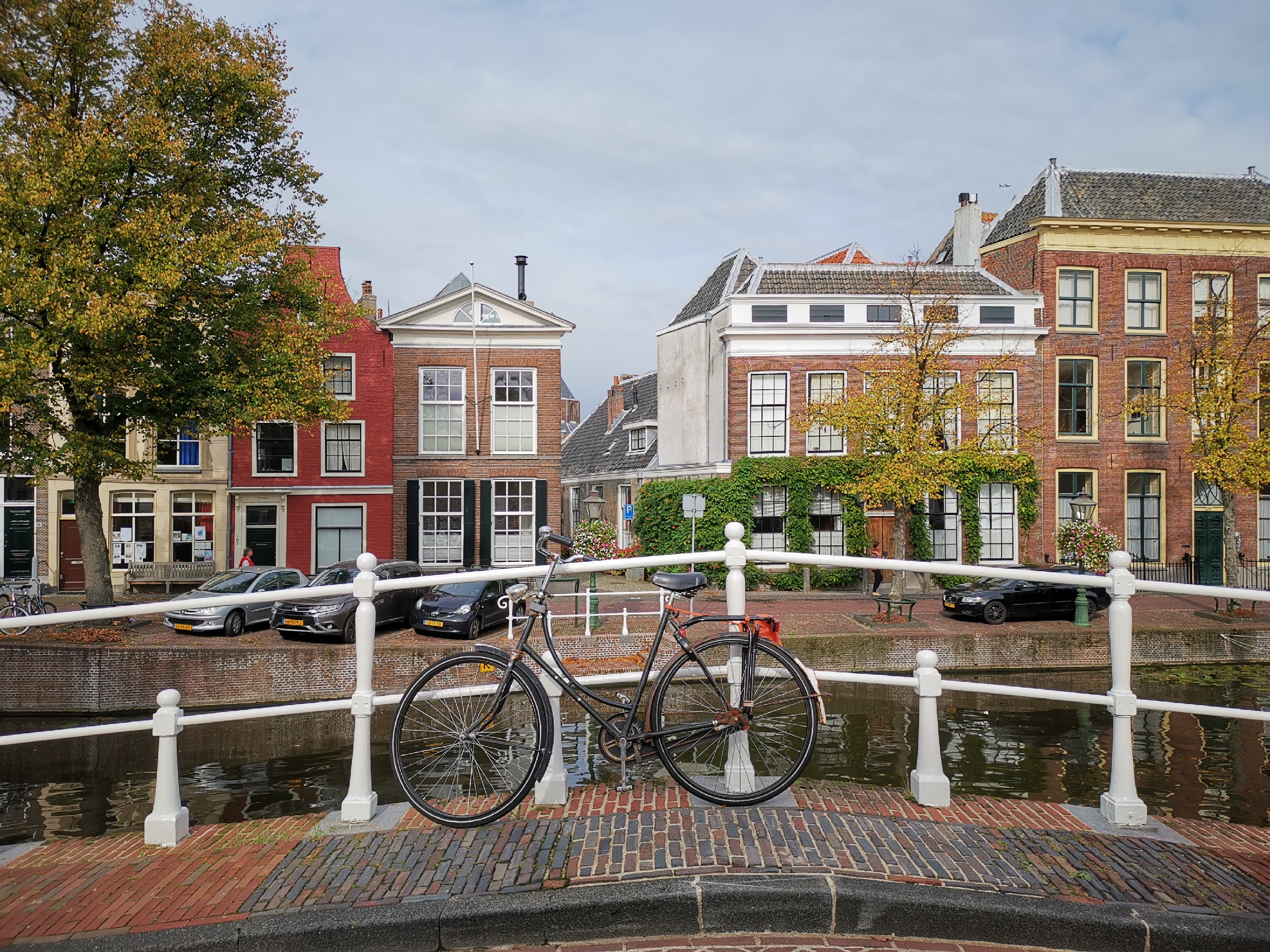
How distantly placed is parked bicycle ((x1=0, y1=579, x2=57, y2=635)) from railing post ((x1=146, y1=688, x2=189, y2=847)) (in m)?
14.0

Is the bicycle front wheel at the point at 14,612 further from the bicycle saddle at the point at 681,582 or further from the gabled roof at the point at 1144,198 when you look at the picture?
the gabled roof at the point at 1144,198

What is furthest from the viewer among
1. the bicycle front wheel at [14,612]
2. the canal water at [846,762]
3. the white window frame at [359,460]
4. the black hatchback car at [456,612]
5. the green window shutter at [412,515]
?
the green window shutter at [412,515]

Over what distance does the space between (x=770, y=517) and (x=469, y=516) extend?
1022cm

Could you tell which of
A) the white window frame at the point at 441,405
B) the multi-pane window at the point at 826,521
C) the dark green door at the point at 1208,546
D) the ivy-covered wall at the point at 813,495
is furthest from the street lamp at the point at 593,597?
the dark green door at the point at 1208,546

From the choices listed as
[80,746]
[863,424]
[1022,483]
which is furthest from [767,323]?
[80,746]

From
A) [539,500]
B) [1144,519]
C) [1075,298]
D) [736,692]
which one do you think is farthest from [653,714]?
[1144,519]

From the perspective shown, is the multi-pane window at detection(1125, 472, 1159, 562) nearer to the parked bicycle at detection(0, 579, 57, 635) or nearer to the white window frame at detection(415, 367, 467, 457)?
the white window frame at detection(415, 367, 467, 457)

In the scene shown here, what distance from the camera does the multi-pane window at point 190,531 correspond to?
2570cm

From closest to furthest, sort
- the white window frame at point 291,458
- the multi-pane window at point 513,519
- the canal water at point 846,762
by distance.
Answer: the canal water at point 846,762
the white window frame at point 291,458
the multi-pane window at point 513,519

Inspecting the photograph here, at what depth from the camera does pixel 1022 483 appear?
2506 cm

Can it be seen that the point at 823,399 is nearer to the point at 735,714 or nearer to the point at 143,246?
the point at 143,246

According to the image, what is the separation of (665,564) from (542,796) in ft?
4.17

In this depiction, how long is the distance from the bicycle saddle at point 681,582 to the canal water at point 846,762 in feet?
9.22

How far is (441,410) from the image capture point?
27828 millimetres
